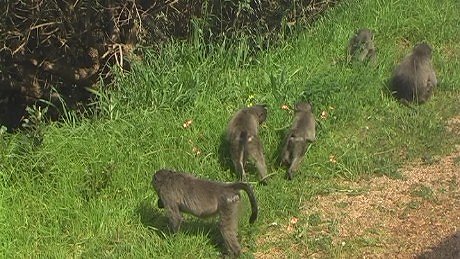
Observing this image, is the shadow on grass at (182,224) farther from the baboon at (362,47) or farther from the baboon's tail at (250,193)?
the baboon at (362,47)

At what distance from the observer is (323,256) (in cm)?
614

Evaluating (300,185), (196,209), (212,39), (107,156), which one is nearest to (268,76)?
(212,39)

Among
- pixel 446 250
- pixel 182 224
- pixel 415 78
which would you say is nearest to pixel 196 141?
pixel 182 224

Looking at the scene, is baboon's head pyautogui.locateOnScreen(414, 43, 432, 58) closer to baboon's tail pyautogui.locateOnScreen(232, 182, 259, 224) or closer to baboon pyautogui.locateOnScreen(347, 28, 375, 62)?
baboon pyautogui.locateOnScreen(347, 28, 375, 62)

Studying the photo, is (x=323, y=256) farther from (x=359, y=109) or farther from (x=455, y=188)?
(x=359, y=109)

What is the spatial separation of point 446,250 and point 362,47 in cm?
402

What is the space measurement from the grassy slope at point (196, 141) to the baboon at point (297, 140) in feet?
0.51

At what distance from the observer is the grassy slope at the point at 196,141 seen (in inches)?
248

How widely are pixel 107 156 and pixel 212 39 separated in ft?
10.2

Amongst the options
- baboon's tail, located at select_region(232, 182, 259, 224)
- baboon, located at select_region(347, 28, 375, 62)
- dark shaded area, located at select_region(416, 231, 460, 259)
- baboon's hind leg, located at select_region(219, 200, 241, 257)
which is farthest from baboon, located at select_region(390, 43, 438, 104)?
baboon's hind leg, located at select_region(219, 200, 241, 257)

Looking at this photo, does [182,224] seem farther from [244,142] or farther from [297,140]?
[297,140]

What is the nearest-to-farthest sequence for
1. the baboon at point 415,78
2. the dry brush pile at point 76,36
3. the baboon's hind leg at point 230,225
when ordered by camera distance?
the baboon's hind leg at point 230,225, the dry brush pile at point 76,36, the baboon at point 415,78

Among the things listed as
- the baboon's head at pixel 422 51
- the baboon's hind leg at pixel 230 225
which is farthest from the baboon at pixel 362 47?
the baboon's hind leg at pixel 230 225

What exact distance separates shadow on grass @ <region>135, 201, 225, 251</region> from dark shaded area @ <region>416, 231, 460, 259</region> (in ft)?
5.90
